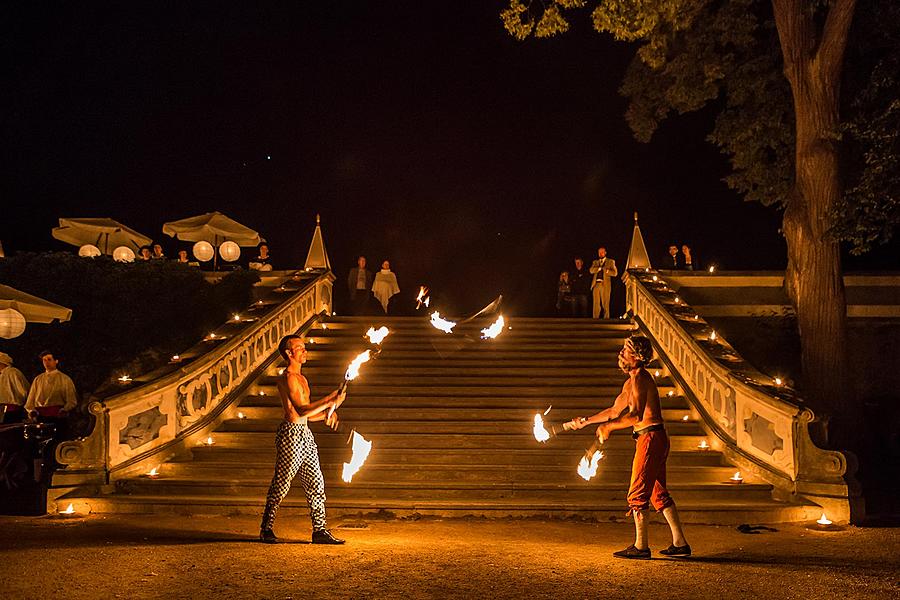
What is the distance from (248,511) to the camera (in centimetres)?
1010

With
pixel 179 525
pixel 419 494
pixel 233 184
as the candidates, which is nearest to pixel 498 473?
pixel 419 494

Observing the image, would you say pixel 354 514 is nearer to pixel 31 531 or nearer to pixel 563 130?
pixel 31 531

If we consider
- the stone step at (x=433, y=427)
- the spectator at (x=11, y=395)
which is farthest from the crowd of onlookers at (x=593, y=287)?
the spectator at (x=11, y=395)

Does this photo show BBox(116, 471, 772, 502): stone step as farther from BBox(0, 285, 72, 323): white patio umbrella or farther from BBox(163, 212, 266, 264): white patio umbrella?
BBox(163, 212, 266, 264): white patio umbrella

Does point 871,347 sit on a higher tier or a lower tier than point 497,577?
A: higher

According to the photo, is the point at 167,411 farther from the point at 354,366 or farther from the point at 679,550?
the point at 679,550

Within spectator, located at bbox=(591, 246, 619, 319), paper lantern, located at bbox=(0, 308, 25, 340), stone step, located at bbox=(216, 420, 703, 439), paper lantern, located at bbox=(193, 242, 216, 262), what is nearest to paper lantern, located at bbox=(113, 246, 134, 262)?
paper lantern, located at bbox=(193, 242, 216, 262)

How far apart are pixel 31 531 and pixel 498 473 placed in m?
5.21

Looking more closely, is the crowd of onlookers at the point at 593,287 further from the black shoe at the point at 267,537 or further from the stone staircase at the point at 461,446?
the black shoe at the point at 267,537

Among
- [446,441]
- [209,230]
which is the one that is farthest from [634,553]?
[209,230]

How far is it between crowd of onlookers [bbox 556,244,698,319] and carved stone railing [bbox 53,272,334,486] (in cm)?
811

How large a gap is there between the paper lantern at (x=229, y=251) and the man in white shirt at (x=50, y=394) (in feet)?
28.6

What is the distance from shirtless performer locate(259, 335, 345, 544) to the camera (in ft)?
27.0

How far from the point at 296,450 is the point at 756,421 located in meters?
5.92
